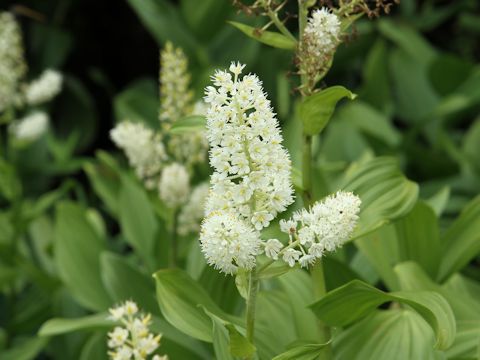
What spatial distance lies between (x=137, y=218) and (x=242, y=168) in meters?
1.42

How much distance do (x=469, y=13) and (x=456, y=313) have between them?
130 inches

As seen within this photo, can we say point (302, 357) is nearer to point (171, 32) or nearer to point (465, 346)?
point (465, 346)

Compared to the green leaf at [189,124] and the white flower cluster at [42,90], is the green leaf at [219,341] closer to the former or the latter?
the green leaf at [189,124]

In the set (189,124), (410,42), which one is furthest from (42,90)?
(410,42)

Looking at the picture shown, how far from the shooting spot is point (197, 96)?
341 cm

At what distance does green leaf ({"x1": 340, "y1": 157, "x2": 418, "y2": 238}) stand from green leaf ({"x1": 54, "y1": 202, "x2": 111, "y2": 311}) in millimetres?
1053

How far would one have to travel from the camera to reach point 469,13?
479 cm

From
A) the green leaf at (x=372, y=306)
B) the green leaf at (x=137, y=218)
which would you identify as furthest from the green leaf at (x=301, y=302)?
the green leaf at (x=137, y=218)

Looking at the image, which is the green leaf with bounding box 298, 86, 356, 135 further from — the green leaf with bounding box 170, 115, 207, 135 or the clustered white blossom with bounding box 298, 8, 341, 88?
the green leaf with bounding box 170, 115, 207, 135

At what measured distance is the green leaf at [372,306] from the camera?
142cm

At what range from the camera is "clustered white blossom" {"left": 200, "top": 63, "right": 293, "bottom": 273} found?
122 centimetres

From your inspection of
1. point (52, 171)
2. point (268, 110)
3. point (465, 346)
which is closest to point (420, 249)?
point (465, 346)

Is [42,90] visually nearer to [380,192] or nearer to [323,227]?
[380,192]

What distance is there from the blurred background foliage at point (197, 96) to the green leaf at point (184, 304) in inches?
12.4
